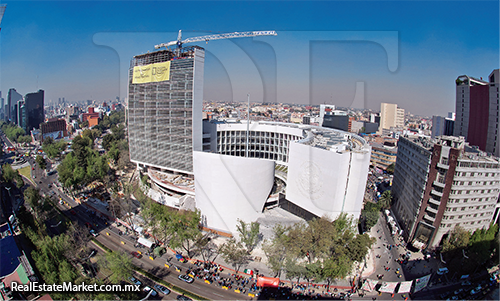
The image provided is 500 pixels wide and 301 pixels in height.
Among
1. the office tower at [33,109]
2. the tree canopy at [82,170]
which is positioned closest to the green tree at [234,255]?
the tree canopy at [82,170]

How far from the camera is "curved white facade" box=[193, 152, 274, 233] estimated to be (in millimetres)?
19938

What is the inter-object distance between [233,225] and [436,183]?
1936 centimetres

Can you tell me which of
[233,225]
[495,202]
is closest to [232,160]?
[233,225]

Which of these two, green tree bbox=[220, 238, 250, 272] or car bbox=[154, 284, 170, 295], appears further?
green tree bbox=[220, 238, 250, 272]

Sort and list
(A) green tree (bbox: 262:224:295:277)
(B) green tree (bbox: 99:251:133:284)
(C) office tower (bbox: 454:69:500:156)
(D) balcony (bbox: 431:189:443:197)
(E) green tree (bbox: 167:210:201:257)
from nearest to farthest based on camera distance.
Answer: (B) green tree (bbox: 99:251:133:284) < (A) green tree (bbox: 262:224:295:277) < (E) green tree (bbox: 167:210:201:257) < (D) balcony (bbox: 431:189:443:197) < (C) office tower (bbox: 454:69:500:156)

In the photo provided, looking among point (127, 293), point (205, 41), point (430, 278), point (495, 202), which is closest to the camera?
point (127, 293)

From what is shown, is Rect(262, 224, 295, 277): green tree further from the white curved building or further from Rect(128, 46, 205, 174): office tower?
Rect(128, 46, 205, 174): office tower

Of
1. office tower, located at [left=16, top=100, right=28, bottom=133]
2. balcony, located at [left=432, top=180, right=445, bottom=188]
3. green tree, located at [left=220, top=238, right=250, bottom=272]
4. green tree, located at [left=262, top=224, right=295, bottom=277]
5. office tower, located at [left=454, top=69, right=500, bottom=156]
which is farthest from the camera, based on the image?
office tower, located at [left=16, top=100, right=28, bottom=133]

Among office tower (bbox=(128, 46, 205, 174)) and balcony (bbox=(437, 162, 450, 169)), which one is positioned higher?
A: office tower (bbox=(128, 46, 205, 174))

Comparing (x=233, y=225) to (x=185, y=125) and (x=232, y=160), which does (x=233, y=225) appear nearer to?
(x=232, y=160)

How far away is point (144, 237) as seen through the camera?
21.7m

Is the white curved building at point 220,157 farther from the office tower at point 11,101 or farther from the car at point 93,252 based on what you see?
the office tower at point 11,101

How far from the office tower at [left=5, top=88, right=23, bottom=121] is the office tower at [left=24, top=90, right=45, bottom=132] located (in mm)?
3312

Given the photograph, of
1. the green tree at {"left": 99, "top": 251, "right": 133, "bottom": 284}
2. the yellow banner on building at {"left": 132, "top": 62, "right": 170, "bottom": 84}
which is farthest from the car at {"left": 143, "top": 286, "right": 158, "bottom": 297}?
the yellow banner on building at {"left": 132, "top": 62, "right": 170, "bottom": 84}
